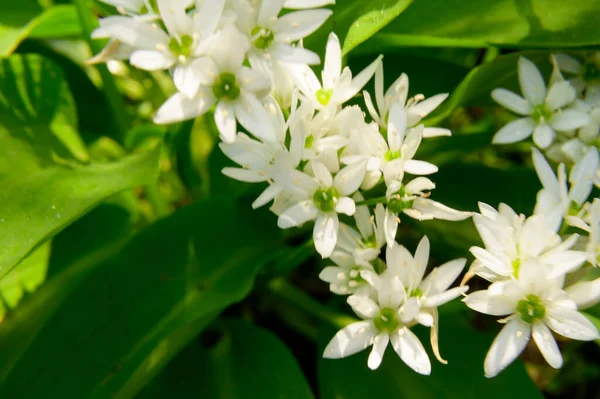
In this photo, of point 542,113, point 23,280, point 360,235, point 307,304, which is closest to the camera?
point 360,235

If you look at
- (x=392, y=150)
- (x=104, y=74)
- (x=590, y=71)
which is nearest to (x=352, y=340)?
(x=392, y=150)

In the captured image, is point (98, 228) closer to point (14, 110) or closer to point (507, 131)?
point (14, 110)

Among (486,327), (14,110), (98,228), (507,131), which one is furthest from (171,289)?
(486,327)

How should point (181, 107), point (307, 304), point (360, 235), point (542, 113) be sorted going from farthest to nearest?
point (307, 304) → point (542, 113) → point (360, 235) → point (181, 107)

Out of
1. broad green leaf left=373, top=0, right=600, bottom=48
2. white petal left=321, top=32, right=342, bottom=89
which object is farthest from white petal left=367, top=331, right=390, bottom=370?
broad green leaf left=373, top=0, right=600, bottom=48

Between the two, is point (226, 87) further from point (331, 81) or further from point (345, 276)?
point (345, 276)

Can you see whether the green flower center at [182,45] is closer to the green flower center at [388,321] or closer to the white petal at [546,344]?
the green flower center at [388,321]

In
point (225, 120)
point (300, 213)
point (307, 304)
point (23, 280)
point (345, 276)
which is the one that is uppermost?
point (225, 120)
